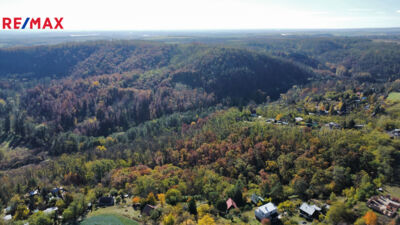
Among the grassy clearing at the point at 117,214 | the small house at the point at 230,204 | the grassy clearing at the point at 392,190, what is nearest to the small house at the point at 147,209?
the grassy clearing at the point at 117,214

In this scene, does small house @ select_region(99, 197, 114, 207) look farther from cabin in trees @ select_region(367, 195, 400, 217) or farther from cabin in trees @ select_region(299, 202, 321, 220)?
cabin in trees @ select_region(367, 195, 400, 217)

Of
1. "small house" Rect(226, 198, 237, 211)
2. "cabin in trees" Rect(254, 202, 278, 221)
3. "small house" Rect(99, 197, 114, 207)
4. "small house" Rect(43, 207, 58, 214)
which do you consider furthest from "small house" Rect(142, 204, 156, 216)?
"cabin in trees" Rect(254, 202, 278, 221)

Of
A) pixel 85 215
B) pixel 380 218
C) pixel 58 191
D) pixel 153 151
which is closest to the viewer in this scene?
pixel 380 218

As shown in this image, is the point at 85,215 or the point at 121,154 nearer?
the point at 85,215

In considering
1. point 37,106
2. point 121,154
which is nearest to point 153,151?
point 121,154

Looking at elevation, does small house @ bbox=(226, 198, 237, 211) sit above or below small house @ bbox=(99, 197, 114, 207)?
above

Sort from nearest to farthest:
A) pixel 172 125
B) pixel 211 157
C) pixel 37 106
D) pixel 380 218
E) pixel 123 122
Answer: pixel 380 218
pixel 211 157
pixel 172 125
pixel 123 122
pixel 37 106

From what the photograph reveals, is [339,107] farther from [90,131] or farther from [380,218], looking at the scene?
[90,131]

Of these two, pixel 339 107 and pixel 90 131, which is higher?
pixel 339 107
